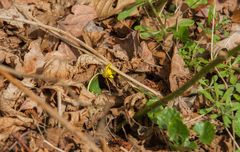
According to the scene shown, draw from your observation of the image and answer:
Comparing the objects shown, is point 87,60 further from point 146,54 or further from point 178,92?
point 178,92

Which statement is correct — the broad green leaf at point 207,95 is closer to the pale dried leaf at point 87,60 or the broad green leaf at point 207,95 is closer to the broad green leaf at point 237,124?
the broad green leaf at point 237,124

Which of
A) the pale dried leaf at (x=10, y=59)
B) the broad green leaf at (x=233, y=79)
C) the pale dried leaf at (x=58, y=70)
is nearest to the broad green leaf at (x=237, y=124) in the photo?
the broad green leaf at (x=233, y=79)

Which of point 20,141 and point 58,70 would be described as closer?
point 20,141

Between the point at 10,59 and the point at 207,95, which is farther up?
the point at 10,59

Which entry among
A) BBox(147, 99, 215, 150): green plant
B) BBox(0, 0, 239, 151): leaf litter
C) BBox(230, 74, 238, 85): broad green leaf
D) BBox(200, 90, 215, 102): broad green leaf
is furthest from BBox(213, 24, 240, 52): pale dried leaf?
BBox(147, 99, 215, 150): green plant

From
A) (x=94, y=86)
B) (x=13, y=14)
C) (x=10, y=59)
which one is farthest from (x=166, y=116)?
(x=13, y=14)

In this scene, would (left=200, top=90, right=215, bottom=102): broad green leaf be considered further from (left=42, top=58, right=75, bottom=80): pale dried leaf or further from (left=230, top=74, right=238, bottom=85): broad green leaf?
(left=42, top=58, right=75, bottom=80): pale dried leaf

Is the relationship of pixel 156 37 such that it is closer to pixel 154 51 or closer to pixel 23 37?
pixel 154 51

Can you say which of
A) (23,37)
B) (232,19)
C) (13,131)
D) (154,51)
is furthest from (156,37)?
(13,131)
